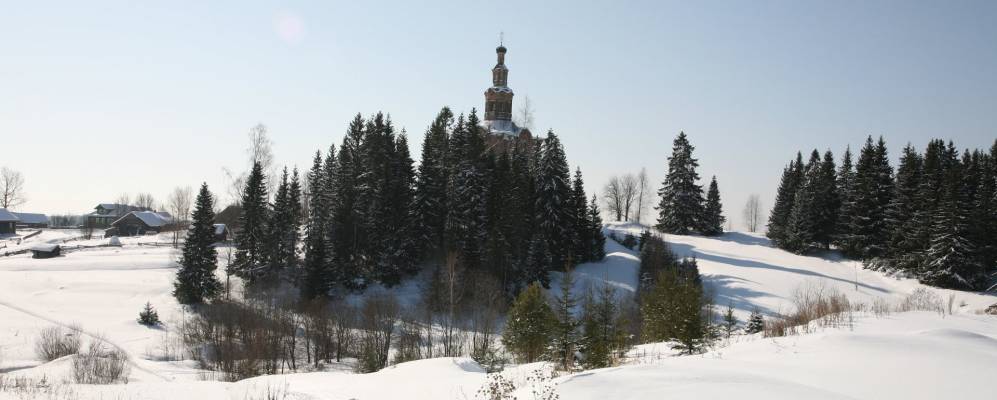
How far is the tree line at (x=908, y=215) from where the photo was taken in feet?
135

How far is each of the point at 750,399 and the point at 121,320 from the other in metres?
40.5

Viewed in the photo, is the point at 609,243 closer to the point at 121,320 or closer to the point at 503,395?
the point at 121,320

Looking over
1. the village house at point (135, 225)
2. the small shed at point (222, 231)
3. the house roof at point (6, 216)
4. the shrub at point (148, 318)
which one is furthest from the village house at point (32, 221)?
the shrub at point (148, 318)

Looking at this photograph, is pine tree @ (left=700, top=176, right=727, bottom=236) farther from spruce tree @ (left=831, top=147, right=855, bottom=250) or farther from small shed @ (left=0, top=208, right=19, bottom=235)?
small shed @ (left=0, top=208, right=19, bottom=235)

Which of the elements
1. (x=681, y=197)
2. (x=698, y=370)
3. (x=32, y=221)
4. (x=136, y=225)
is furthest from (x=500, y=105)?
(x=32, y=221)

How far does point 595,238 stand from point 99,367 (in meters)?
38.2

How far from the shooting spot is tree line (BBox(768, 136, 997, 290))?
41125 millimetres

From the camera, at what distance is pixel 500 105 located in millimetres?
72750

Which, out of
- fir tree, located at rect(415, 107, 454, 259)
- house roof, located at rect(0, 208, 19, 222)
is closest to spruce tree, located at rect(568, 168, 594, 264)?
fir tree, located at rect(415, 107, 454, 259)

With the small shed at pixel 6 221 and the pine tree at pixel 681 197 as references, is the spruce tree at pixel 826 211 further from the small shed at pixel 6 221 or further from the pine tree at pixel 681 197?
the small shed at pixel 6 221

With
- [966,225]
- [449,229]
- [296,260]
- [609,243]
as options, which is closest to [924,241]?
[966,225]

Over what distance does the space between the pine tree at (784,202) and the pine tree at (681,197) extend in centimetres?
864

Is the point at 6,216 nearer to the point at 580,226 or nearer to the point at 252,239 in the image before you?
the point at 252,239

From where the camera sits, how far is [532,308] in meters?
23.7
